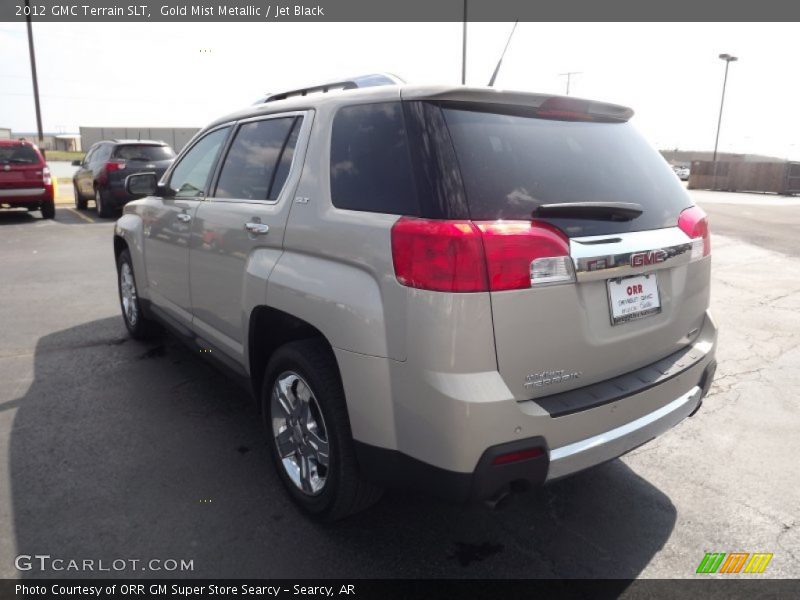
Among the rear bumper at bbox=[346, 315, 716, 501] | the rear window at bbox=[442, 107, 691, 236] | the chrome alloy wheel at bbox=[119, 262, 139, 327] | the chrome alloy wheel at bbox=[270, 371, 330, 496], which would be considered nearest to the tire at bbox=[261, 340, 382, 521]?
the chrome alloy wheel at bbox=[270, 371, 330, 496]

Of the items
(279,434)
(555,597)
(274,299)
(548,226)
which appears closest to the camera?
(548,226)

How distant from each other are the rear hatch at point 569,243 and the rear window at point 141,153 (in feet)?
41.4

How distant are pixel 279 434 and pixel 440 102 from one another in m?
1.73

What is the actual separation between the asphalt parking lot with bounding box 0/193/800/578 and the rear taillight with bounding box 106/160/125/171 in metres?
9.58

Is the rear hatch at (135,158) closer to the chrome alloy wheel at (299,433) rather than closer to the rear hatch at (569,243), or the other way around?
the chrome alloy wheel at (299,433)

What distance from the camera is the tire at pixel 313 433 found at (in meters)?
2.51

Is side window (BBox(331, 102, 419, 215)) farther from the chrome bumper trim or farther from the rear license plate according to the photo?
the chrome bumper trim

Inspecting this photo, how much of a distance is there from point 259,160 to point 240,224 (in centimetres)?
37

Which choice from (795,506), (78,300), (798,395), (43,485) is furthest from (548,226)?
(78,300)

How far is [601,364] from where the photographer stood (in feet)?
7.80

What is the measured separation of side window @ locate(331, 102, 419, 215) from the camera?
2285mm

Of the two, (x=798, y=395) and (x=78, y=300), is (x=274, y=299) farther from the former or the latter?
(x=78, y=300)

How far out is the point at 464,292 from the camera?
2.06 m

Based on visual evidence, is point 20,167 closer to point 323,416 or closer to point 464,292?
point 323,416
